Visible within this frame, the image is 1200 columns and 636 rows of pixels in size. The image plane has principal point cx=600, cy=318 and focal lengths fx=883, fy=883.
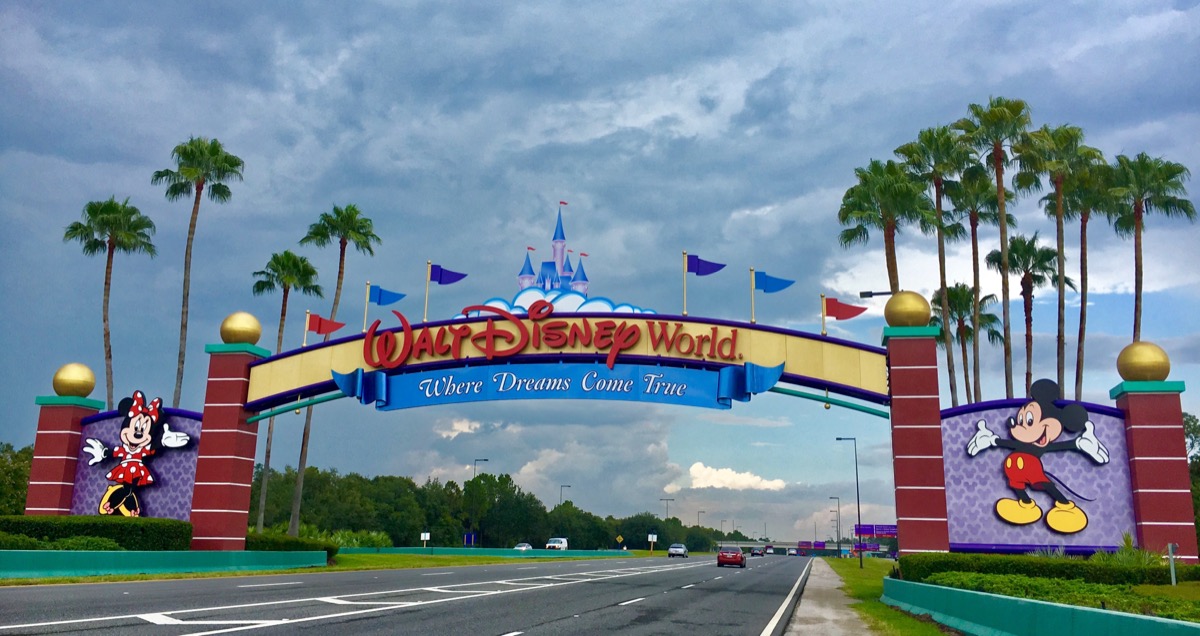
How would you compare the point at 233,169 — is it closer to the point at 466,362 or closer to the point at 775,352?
the point at 466,362

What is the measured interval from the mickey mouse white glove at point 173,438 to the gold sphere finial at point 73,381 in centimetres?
450

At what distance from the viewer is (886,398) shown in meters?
28.2

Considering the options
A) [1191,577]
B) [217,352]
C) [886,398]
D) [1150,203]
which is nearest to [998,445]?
[886,398]

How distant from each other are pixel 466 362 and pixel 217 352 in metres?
9.75

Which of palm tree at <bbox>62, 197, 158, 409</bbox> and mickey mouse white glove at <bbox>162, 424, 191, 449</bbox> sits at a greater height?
palm tree at <bbox>62, 197, 158, 409</bbox>

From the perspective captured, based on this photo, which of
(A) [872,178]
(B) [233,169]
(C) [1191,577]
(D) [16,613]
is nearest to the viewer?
(D) [16,613]

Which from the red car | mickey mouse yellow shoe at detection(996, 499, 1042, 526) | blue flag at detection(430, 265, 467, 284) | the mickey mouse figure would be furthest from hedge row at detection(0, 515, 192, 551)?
the red car

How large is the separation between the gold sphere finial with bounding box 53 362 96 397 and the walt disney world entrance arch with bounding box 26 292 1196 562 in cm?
16

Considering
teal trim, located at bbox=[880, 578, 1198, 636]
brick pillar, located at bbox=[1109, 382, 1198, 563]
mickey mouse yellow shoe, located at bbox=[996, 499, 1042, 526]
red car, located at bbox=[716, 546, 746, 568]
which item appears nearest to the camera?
teal trim, located at bbox=[880, 578, 1198, 636]

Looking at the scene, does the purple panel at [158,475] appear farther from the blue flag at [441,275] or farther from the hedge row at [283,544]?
the blue flag at [441,275]

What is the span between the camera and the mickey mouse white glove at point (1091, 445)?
25.7 meters

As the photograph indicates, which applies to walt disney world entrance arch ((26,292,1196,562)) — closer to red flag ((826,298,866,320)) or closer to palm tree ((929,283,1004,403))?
red flag ((826,298,866,320))

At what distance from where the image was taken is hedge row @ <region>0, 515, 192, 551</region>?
91.4 ft

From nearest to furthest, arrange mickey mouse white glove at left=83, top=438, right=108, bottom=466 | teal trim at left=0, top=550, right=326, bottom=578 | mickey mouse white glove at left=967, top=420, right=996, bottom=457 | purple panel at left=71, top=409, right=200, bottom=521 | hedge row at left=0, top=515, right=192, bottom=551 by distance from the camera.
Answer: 1. teal trim at left=0, top=550, right=326, bottom=578
2. mickey mouse white glove at left=967, top=420, right=996, bottom=457
3. hedge row at left=0, top=515, right=192, bottom=551
4. purple panel at left=71, top=409, right=200, bottom=521
5. mickey mouse white glove at left=83, top=438, right=108, bottom=466
